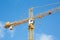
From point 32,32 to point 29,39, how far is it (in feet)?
9.29

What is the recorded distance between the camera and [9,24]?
241 ft

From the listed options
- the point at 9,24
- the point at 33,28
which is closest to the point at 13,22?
the point at 9,24

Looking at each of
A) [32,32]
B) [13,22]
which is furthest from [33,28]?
[13,22]

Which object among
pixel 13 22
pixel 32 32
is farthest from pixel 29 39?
pixel 13 22

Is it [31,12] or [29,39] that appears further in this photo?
[31,12]

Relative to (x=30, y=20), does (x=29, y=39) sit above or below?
below

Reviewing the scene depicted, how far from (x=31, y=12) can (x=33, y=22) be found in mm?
4174

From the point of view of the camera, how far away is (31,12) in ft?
239

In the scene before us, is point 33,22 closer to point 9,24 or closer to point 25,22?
point 25,22

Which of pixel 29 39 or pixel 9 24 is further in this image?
pixel 9 24

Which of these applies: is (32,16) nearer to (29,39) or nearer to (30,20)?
(30,20)

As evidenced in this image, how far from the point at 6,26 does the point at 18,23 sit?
3307mm

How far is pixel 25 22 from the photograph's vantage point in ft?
234

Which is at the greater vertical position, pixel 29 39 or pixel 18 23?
pixel 18 23
